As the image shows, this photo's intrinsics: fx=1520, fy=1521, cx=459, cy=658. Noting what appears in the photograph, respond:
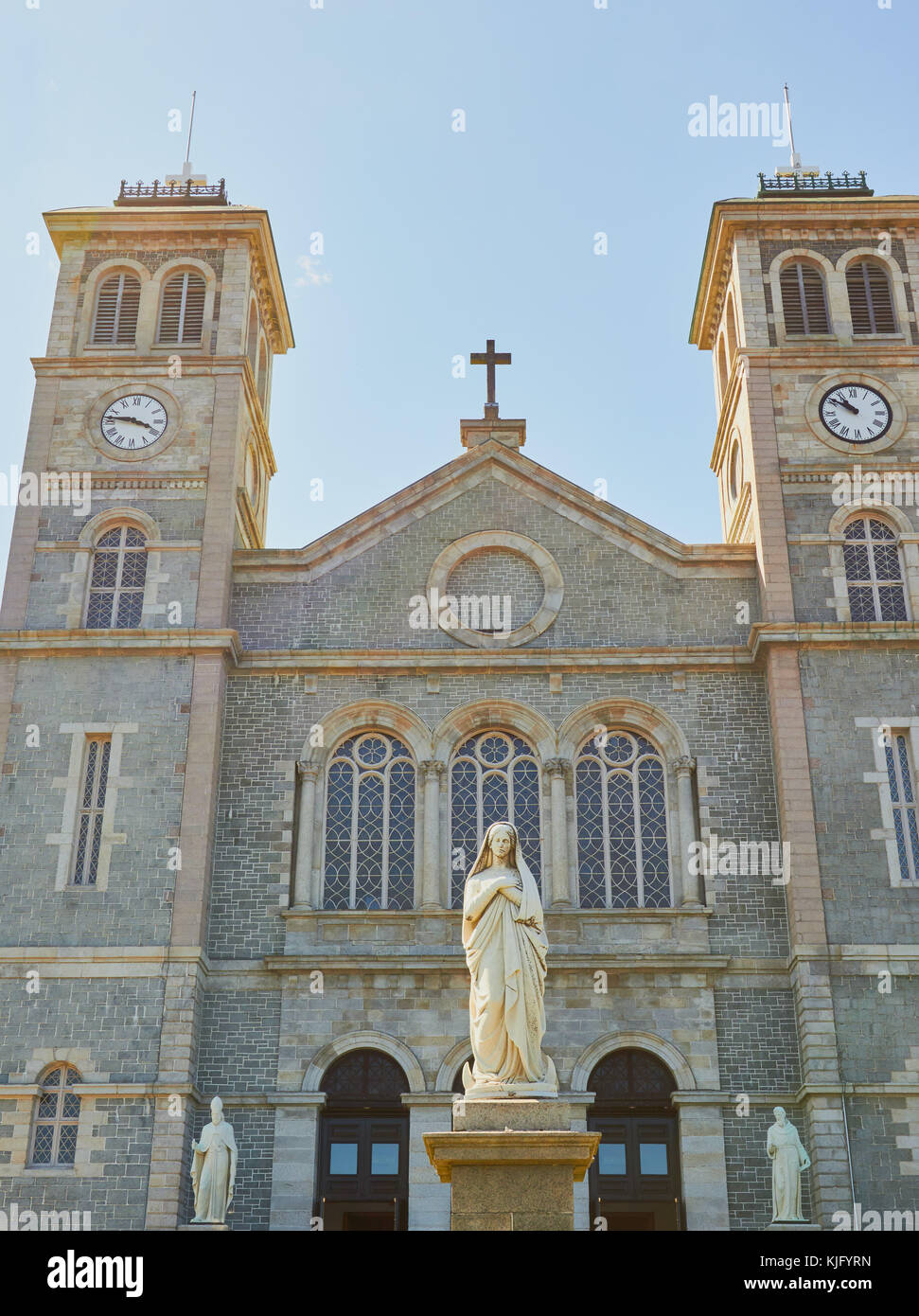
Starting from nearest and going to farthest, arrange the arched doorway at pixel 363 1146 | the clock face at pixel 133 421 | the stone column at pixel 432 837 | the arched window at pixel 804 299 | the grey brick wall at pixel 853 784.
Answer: the arched doorway at pixel 363 1146 < the grey brick wall at pixel 853 784 < the stone column at pixel 432 837 < the clock face at pixel 133 421 < the arched window at pixel 804 299

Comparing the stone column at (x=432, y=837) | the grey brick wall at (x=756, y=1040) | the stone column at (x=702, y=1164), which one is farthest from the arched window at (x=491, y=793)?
the stone column at (x=702, y=1164)

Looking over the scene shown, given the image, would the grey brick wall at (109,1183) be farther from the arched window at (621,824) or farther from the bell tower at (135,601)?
the arched window at (621,824)

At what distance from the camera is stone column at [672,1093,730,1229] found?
71.8 ft

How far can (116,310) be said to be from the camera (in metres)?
29.3

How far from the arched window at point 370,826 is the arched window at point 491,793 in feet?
2.47

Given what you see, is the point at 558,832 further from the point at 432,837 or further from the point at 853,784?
the point at 853,784

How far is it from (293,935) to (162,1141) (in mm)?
3648

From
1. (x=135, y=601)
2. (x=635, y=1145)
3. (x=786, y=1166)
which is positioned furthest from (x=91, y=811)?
Answer: (x=786, y=1166)

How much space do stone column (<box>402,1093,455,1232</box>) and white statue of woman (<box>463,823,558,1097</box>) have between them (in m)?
8.16

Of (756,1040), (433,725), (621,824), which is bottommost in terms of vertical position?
(756,1040)

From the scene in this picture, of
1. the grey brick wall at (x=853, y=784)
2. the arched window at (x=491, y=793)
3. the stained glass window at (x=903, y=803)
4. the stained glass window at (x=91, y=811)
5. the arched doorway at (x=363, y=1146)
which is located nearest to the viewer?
the arched doorway at (x=363, y=1146)

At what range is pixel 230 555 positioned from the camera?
26.7 metres

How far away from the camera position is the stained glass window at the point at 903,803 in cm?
2392

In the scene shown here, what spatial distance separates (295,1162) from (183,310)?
52.2 ft
